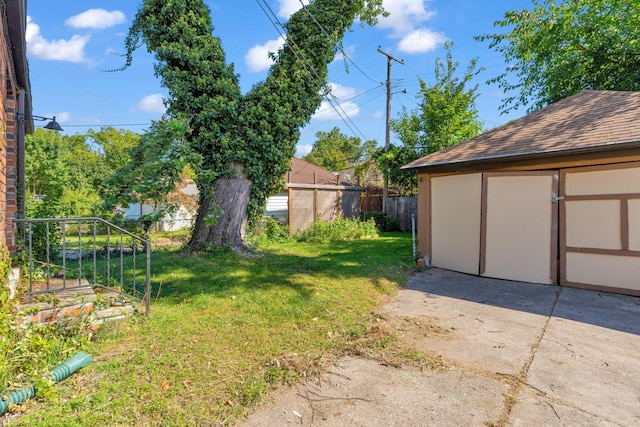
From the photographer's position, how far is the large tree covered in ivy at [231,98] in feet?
21.6

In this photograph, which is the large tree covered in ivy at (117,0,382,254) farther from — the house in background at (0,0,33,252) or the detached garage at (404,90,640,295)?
the detached garage at (404,90,640,295)

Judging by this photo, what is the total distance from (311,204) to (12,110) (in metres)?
8.63

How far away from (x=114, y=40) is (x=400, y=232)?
11.6 m

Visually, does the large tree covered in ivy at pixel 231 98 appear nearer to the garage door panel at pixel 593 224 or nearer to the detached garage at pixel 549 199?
the detached garage at pixel 549 199

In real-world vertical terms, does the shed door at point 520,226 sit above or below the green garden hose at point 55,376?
above

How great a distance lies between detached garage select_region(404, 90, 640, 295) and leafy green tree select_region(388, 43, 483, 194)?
24.6 feet

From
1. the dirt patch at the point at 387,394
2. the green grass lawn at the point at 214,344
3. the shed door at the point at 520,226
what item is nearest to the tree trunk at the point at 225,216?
the green grass lawn at the point at 214,344

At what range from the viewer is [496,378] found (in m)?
2.68

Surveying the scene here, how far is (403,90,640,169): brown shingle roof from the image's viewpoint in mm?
5172

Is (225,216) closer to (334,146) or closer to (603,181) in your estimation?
(603,181)

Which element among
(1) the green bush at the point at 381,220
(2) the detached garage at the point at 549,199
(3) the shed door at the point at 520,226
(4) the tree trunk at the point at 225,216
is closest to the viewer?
(2) the detached garage at the point at 549,199

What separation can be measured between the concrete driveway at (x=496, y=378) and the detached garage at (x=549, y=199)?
3.88 ft

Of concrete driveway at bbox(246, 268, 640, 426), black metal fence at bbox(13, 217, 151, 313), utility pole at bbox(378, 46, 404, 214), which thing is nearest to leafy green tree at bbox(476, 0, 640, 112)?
utility pole at bbox(378, 46, 404, 214)

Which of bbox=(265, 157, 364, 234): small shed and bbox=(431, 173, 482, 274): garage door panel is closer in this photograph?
bbox=(431, 173, 482, 274): garage door panel
